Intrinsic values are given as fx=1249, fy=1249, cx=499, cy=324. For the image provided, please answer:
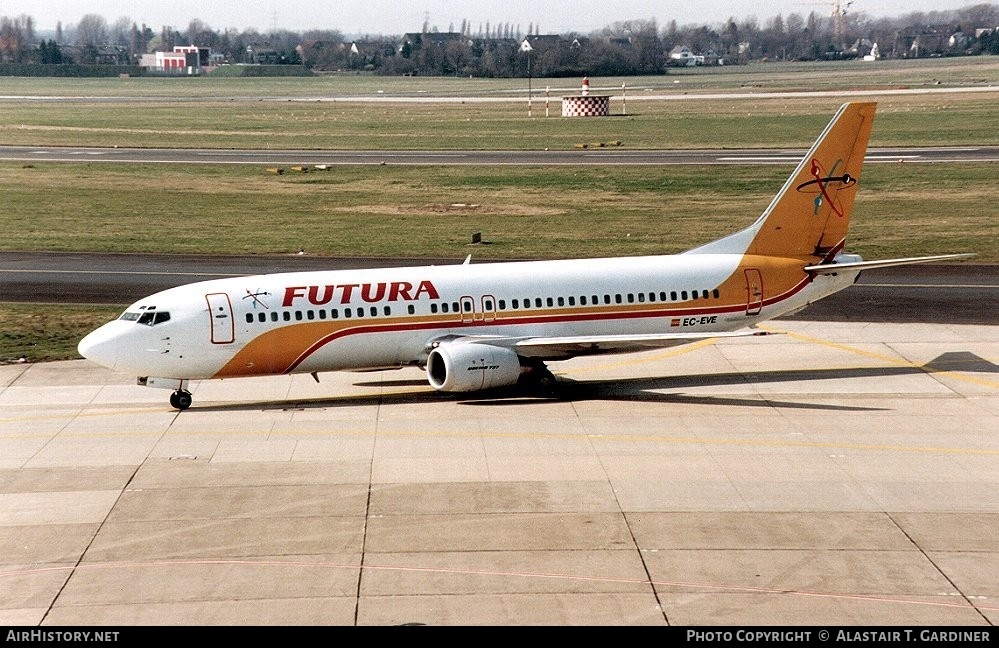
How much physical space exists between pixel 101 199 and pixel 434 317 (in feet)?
177

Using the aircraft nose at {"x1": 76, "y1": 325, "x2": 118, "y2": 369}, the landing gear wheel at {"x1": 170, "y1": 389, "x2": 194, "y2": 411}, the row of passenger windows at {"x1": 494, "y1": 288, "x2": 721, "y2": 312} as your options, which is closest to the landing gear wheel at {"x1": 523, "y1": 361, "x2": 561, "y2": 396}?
the row of passenger windows at {"x1": 494, "y1": 288, "x2": 721, "y2": 312}

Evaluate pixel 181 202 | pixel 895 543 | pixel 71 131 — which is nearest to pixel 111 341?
pixel 895 543

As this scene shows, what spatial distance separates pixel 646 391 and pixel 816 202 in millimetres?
9261

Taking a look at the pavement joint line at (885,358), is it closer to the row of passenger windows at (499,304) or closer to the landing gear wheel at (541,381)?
the row of passenger windows at (499,304)

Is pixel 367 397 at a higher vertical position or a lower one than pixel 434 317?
lower

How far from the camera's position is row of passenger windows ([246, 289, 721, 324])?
37.8m

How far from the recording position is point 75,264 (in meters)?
63.1

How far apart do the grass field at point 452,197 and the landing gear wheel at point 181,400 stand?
9.23 meters

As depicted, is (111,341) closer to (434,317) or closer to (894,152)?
(434,317)

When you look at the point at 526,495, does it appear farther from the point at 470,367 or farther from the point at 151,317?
the point at 151,317

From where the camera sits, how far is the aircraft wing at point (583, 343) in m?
38.7

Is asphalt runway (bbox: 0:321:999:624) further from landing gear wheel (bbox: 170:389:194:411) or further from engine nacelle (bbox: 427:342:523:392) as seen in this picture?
engine nacelle (bbox: 427:342:523:392)

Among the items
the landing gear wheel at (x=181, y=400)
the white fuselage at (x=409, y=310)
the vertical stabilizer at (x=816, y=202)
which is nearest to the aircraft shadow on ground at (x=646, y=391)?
the landing gear wheel at (x=181, y=400)

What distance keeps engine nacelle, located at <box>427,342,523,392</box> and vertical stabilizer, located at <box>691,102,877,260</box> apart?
8846 millimetres
